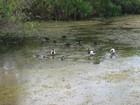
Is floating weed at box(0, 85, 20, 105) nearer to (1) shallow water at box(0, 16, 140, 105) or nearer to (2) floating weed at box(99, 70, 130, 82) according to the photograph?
(1) shallow water at box(0, 16, 140, 105)

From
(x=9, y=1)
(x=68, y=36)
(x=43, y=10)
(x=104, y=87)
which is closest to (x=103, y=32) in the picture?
(x=68, y=36)

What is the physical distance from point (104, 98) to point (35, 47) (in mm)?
11721

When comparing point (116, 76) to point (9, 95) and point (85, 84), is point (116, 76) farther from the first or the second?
point (9, 95)

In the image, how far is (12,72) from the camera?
17.9 metres

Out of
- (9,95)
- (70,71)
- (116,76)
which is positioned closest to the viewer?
(9,95)

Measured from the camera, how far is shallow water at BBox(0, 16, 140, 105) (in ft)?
45.7

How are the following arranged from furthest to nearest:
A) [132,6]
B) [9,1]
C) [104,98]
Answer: [132,6]
[9,1]
[104,98]

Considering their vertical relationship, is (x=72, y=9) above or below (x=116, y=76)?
above

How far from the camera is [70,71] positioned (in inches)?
708

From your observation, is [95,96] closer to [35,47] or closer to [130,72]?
[130,72]

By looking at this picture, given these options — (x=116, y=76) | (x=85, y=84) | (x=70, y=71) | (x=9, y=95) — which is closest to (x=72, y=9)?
(x=70, y=71)

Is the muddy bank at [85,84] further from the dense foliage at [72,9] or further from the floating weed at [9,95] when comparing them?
the dense foliage at [72,9]

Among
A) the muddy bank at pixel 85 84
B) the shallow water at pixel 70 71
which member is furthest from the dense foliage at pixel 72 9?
the muddy bank at pixel 85 84

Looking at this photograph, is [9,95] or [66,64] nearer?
[9,95]
